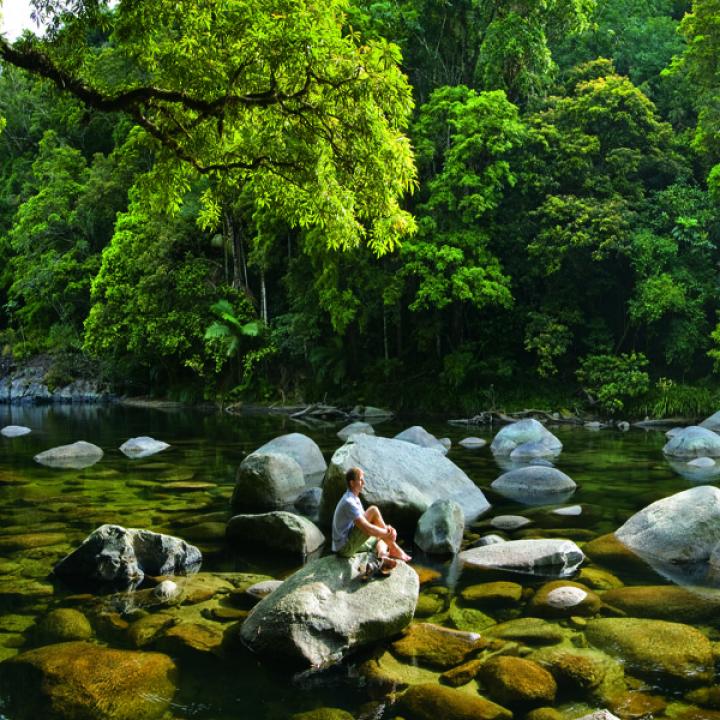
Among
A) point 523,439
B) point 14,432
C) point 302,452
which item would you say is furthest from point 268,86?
point 14,432

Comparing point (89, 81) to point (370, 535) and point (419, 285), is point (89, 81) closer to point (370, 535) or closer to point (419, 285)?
point (370, 535)

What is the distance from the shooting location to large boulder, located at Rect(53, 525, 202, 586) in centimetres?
752

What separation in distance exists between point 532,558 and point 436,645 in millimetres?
2331

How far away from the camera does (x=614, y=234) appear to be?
2253 cm

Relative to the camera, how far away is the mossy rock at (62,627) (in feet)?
19.7

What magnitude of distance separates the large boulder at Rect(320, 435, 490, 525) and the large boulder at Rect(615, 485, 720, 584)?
2.29 meters

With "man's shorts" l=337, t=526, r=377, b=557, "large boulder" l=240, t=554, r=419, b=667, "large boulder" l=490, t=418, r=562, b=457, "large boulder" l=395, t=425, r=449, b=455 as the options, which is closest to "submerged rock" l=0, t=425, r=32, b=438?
"large boulder" l=395, t=425, r=449, b=455

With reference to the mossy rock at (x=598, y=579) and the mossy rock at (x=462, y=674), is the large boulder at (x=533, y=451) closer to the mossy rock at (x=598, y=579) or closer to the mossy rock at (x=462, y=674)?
the mossy rock at (x=598, y=579)

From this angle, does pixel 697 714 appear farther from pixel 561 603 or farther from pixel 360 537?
pixel 360 537

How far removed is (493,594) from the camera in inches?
277

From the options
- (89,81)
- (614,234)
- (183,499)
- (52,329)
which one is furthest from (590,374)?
(52,329)

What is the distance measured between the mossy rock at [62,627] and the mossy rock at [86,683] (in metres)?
0.19

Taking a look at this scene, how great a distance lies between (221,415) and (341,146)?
63.7 feet

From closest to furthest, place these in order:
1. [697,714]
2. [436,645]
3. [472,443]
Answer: [697,714] < [436,645] < [472,443]
